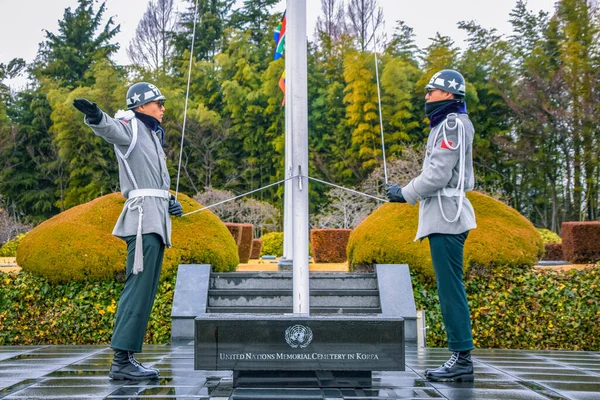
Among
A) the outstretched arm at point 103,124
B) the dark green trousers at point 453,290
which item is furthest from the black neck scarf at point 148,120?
the dark green trousers at point 453,290

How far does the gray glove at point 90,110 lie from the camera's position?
2990mm

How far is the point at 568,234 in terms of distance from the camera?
595 inches

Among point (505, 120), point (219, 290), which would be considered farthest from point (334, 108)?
point (219, 290)

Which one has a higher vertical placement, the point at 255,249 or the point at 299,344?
the point at 255,249

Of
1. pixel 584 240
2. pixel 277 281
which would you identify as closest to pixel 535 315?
pixel 277 281

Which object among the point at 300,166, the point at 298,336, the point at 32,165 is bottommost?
the point at 298,336

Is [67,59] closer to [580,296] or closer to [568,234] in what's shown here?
[568,234]

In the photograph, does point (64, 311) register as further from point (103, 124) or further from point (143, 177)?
point (103, 124)

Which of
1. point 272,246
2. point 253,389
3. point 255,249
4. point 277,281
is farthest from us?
point 272,246

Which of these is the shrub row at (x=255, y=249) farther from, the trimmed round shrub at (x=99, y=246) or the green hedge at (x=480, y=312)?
the green hedge at (x=480, y=312)

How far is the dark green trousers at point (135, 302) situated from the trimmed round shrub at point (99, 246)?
2601 millimetres

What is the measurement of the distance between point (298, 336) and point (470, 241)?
3.46m

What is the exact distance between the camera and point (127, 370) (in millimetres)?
3199

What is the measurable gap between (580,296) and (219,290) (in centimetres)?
318
